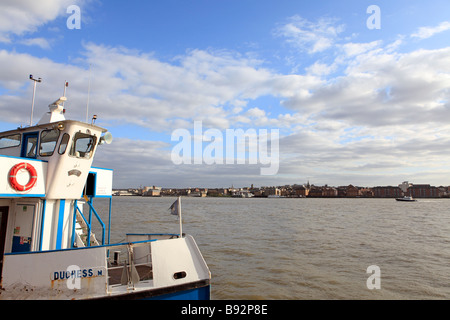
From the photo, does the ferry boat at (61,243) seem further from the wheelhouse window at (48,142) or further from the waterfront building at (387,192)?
the waterfront building at (387,192)

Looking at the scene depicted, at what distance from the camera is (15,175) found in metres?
6.65

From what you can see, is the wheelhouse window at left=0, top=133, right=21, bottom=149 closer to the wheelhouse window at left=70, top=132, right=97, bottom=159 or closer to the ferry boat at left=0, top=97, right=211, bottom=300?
the ferry boat at left=0, top=97, right=211, bottom=300

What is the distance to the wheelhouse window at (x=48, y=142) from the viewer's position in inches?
295

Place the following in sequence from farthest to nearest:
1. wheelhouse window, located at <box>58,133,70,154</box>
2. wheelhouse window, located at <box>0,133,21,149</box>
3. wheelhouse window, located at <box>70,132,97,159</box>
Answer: wheelhouse window, located at <box>0,133,21,149</box> < wheelhouse window, located at <box>70,132,97,159</box> < wheelhouse window, located at <box>58,133,70,154</box>

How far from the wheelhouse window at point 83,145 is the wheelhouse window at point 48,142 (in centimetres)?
46

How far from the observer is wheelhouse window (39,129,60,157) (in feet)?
24.6

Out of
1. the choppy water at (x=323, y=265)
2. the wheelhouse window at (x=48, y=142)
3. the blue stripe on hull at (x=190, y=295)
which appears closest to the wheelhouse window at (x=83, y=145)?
the wheelhouse window at (x=48, y=142)

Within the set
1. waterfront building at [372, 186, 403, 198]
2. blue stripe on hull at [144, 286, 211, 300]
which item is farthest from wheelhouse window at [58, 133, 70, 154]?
waterfront building at [372, 186, 403, 198]

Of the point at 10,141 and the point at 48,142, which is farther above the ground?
the point at 10,141

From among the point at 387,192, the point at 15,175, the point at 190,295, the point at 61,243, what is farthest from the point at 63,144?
the point at 387,192

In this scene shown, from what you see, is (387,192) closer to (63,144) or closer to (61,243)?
(61,243)

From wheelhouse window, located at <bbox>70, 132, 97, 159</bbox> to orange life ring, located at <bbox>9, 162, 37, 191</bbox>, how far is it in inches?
39.1

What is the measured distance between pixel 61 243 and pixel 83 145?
274cm
